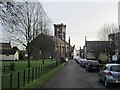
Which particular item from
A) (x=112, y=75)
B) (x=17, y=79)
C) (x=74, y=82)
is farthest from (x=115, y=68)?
(x=17, y=79)

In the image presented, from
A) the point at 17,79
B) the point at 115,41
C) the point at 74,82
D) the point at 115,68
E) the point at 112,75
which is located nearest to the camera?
the point at 17,79

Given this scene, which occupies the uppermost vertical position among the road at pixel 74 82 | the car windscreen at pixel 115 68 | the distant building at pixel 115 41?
the distant building at pixel 115 41

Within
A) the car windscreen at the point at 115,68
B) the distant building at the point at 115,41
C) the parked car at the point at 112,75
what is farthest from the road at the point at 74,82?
the distant building at the point at 115,41

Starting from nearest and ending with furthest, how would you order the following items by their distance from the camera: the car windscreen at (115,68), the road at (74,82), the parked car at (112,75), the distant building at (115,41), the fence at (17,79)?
the fence at (17,79)
the parked car at (112,75)
the car windscreen at (115,68)
the road at (74,82)
the distant building at (115,41)

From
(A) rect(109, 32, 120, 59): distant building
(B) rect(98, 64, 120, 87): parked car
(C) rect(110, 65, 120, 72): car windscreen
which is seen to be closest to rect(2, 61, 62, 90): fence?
(B) rect(98, 64, 120, 87): parked car

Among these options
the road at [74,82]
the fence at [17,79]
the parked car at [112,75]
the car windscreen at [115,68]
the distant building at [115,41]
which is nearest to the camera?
the fence at [17,79]

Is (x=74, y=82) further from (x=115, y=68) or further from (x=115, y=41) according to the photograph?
(x=115, y=41)

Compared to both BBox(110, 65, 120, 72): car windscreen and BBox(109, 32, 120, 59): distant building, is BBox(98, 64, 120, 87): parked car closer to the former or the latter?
BBox(110, 65, 120, 72): car windscreen

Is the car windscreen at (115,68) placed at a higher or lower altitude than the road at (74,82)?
higher

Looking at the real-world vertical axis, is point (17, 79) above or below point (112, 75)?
below

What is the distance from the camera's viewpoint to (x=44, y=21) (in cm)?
5219

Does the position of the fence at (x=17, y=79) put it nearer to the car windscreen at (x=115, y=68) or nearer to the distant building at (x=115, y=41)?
the car windscreen at (x=115, y=68)

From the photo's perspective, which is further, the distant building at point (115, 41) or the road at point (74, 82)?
the distant building at point (115, 41)

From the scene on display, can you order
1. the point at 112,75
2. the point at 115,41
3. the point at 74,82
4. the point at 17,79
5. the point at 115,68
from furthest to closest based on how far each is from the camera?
the point at 115,41 < the point at 74,82 < the point at 115,68 < the point at 112,75 < the point at 17,79
